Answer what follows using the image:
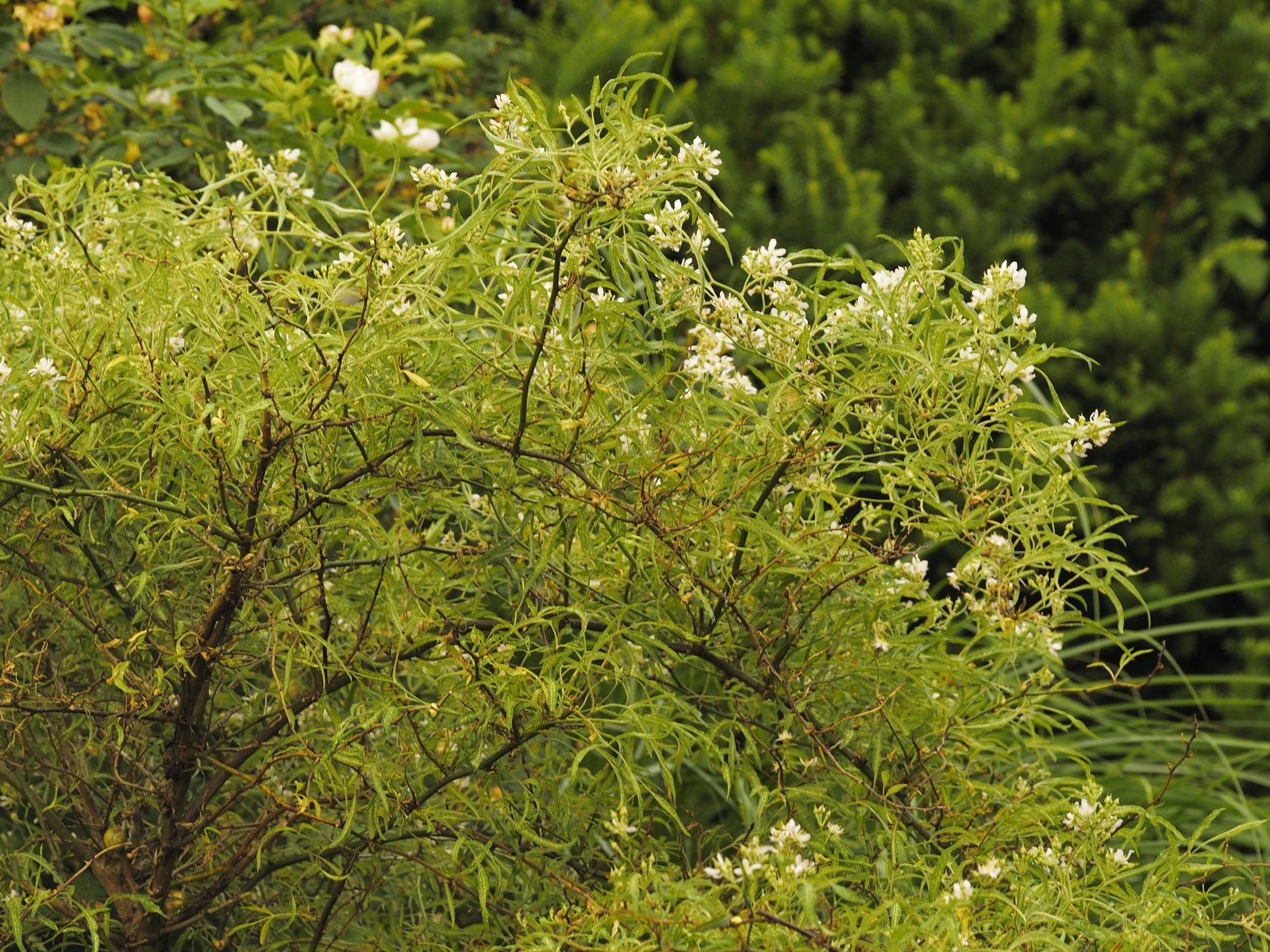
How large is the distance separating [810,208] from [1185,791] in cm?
188

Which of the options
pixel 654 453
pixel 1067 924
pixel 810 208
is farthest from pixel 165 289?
pixel 810 208

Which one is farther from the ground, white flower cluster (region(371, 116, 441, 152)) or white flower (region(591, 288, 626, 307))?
white flower (region(591, 288, 626, 307))

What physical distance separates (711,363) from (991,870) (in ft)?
1.93

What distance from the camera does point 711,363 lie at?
5.06ft

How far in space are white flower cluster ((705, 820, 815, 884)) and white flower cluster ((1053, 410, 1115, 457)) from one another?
476 millimetres

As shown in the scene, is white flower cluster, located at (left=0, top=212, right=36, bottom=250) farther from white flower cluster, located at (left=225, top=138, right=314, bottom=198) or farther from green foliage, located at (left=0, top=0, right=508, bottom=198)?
green foliage, located at (left=0, top=0, right=508, bottom=198)

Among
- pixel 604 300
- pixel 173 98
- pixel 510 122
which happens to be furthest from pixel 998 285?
pixel 173 98

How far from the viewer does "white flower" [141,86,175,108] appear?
122 inches

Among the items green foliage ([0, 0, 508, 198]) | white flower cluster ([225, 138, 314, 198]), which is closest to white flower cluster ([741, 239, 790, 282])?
white flower cluster ([225, 138, 314, 198])

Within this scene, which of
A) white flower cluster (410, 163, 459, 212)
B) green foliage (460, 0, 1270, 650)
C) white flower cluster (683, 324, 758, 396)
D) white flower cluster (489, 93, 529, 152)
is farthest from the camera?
green foliage (460, 0, 1270, 650)

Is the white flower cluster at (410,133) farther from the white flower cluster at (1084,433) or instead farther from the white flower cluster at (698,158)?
the white flower cluster at (1084,433)

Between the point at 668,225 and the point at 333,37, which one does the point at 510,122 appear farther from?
the point at 333,37

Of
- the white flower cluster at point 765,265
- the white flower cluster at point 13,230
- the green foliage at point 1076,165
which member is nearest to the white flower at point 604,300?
the white flower cluster at point 765,265

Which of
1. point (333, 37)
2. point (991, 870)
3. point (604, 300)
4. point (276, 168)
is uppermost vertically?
point (604, 300)
